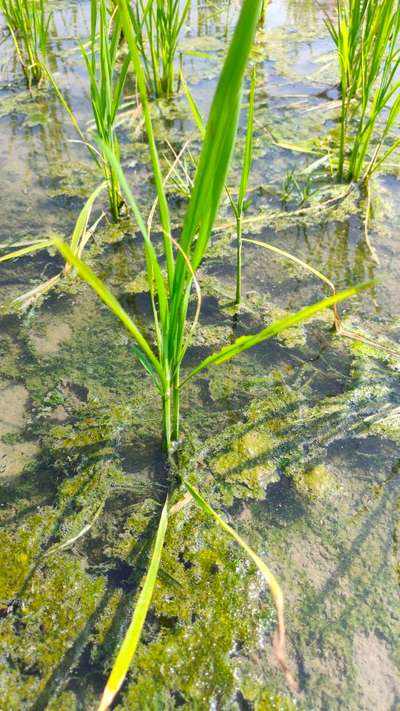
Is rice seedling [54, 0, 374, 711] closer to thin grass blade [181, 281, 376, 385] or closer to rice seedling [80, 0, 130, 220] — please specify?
thin grass blade [181, 281, 376, 385]

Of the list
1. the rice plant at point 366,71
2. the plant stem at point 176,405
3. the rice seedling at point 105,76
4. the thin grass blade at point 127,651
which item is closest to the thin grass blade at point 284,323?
the plant stem at point 176,405

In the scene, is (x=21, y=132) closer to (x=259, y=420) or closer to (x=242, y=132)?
(x=242, y=132)

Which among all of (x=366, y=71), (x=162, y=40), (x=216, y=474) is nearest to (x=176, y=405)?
(x=216, y=474)

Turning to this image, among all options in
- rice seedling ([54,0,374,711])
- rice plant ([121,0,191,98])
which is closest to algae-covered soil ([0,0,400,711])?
rice seedling ([54,0,374,711])

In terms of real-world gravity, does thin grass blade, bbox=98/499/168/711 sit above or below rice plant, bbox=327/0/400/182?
below

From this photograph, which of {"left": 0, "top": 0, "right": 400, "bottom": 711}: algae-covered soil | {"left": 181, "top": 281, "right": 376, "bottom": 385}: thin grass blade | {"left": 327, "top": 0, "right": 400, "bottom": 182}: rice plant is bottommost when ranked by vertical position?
{"left": 0, "top": 0, "right": 400, "bottom": 711}: algae-covered soil

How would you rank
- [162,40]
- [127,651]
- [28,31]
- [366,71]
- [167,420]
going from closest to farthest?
[127,651]
[167,420]
[366,71]
[162,40]
[28,31]

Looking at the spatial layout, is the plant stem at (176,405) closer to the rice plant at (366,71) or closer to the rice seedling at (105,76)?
the rice seedling at (105,76)

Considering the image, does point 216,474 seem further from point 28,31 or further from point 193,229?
point 28,31

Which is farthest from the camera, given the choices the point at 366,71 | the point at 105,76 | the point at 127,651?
the point at 366,71
